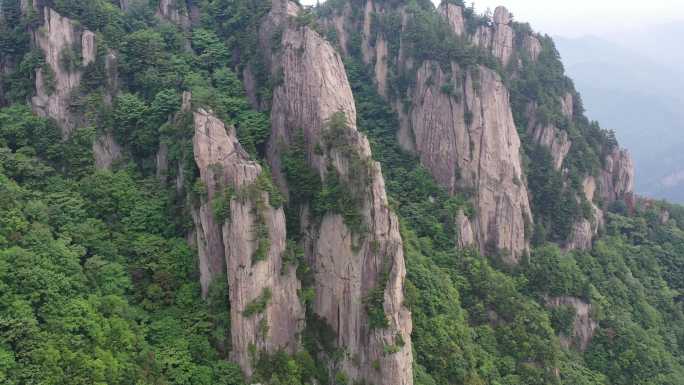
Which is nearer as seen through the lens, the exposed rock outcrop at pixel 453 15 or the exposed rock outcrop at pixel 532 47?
the exposed rock outcrop at pixel 453 15

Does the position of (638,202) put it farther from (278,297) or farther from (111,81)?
(111,81)

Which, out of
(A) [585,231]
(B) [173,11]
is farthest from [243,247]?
(A) [585,231]

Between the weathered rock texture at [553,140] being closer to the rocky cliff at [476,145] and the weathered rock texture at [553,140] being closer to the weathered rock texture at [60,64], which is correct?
the rocky cliff at [476,145]

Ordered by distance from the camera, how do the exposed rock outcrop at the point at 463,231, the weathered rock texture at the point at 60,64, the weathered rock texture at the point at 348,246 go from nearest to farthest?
the weathered rock texture at the point at 348,246
the weathered rock texture at the point at 60,64
the exposed rock outcrop at the point at 463,231

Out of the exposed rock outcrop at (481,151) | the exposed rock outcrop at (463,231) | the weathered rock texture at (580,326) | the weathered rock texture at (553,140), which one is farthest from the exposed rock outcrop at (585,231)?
the exposed rock outcrop at (463,231)

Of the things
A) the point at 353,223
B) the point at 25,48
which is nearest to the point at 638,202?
the point at 353,223

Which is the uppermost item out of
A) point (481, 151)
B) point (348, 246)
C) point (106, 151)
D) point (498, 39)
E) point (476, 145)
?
point (498, 39)

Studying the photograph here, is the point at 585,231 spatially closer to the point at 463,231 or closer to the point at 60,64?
the point at 463,231
